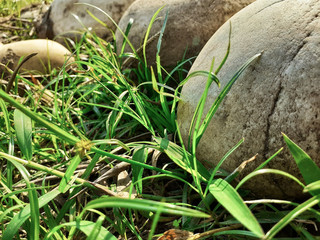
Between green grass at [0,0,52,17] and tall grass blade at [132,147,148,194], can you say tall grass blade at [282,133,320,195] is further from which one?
green grass at [0,0,52,17]

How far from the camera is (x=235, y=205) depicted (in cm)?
106

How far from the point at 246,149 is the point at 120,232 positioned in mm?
548

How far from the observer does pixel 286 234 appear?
1.36 metres

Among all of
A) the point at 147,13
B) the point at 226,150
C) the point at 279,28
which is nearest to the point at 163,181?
the point at 226,150

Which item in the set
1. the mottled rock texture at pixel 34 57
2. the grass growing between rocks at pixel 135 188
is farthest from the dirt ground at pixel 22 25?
the grass growing between rocks at pixel 135 188

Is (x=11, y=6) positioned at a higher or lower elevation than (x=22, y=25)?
higher

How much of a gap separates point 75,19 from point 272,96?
2.33 m

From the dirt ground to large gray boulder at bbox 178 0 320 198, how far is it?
2.53m

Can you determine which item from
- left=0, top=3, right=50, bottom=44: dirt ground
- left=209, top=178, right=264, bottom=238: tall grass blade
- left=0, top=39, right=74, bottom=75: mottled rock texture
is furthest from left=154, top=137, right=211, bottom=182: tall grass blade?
left=0, top=3, right=50, bottom=44: dirt ground

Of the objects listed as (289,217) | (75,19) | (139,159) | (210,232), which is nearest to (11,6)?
(75,19)

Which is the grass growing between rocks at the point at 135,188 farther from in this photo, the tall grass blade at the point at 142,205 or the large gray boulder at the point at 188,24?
the large gray boulder at the point at 188,24

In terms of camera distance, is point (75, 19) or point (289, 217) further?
point (75, 19)

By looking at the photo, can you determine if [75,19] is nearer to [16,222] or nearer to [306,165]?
[16,222]

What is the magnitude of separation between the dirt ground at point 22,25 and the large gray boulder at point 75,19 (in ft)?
0.57
